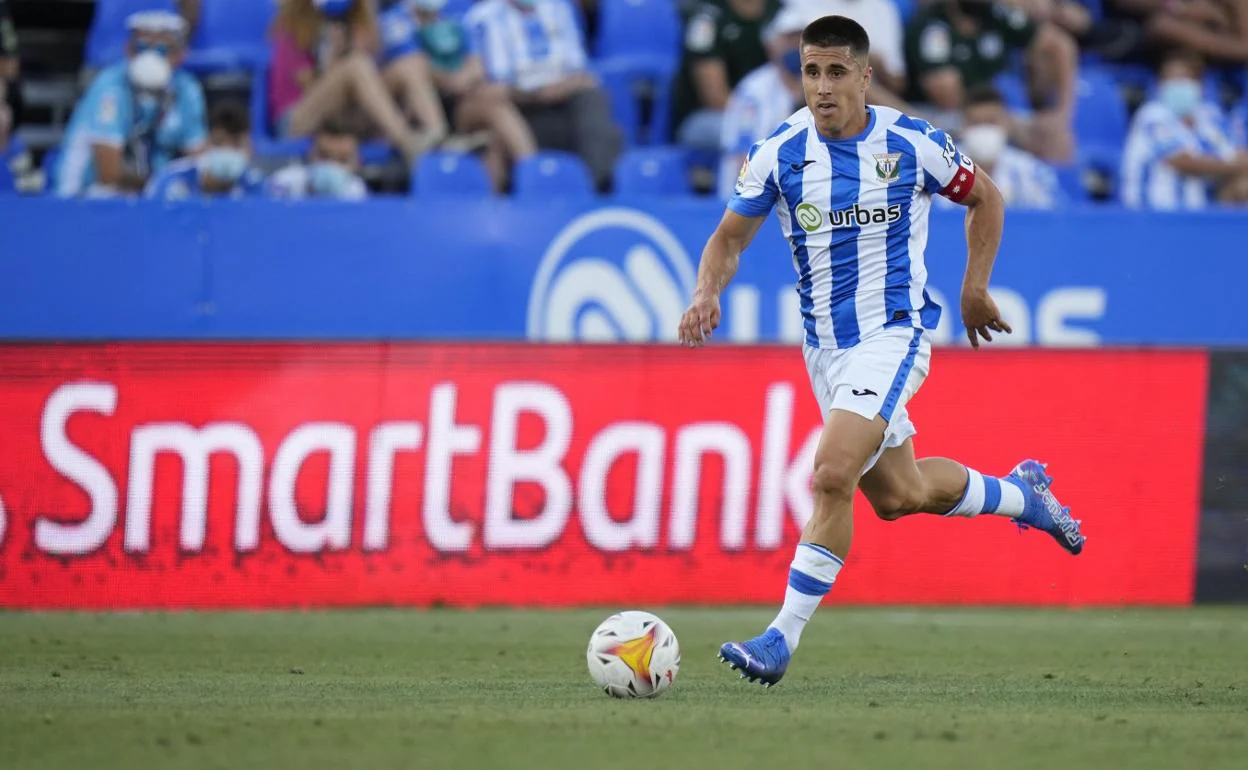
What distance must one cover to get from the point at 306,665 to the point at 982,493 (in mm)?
3027

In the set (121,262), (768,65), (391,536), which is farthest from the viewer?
(768,65)

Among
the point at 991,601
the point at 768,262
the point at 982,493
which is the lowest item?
the point at 991,601

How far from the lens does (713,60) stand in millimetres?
14203

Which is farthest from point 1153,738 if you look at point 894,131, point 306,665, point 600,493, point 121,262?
point 121,262

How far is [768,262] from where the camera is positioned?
13312 millimetres

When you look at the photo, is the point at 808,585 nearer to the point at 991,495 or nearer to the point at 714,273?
the point at 991,495

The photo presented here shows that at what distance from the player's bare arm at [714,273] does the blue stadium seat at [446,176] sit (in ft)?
20.5

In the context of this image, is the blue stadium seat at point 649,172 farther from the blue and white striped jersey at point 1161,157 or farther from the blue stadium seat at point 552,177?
the blue and white striped jersey at point 1161,157

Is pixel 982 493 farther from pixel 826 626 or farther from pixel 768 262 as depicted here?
pixel 768 262

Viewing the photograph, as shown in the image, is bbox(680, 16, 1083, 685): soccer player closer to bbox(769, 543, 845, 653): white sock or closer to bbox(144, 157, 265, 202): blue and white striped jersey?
bbox(769, 543, 845, 653): white sock

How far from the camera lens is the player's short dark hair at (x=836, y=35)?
6.96 meters

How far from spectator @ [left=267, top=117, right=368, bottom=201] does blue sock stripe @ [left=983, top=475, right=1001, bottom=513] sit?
260 inches

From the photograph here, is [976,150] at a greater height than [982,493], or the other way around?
[976,150]

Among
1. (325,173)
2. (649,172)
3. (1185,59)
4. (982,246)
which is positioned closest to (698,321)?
(982,246)
